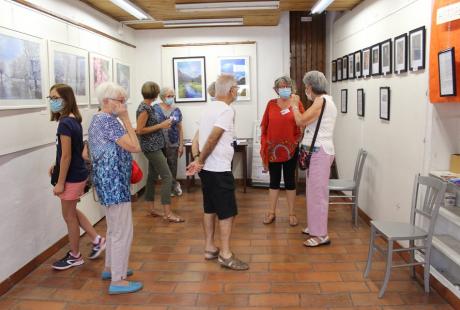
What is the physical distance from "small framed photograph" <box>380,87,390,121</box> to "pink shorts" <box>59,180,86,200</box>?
288cm

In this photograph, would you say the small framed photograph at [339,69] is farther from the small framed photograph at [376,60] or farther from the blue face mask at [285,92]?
the blue face mask at [285,92]

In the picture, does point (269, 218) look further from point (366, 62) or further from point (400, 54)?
point (400, 54)

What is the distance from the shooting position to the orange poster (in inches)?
112

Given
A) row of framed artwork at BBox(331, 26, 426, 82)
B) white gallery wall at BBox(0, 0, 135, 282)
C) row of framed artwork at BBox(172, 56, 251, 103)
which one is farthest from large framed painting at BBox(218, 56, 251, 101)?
white gallery wall at BBox(0, 0, 135, 282)

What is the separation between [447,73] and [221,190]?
1.86 meters

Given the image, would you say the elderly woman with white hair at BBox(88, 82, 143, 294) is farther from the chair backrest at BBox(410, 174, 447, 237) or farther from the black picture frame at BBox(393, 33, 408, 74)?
the black picture frame at BBox(393, 33, 408, 74)

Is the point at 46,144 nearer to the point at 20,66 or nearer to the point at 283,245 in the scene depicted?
the point at 20,66

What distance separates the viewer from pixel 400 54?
A: 3846 mm

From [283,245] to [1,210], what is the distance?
248 centimetres

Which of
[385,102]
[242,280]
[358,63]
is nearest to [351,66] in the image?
[358,63]

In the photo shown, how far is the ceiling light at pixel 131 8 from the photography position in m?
4.65

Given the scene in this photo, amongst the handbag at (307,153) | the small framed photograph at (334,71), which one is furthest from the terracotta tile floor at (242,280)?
the small framed photograph at (334,71)

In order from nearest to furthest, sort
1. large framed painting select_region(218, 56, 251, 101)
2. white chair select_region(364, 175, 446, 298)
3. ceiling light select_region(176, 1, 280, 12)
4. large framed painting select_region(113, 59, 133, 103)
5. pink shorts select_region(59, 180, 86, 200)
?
white chair select_region(364, 175, 446, 298)
pink shorts select_region(59, 180, 86, 200)
ceiling light select_region(176, 1, 280, 12)
large framed painting select_region(113, 59, 133, 103)
large framed painting select_region(218, 56, 251, 101)

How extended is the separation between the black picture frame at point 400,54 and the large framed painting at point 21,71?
3.18m
